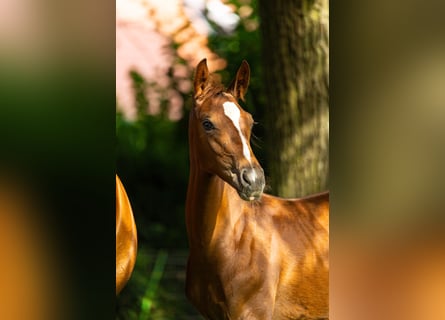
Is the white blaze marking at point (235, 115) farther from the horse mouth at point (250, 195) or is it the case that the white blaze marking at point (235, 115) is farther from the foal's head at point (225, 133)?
the horse mouth at point (250, 195)

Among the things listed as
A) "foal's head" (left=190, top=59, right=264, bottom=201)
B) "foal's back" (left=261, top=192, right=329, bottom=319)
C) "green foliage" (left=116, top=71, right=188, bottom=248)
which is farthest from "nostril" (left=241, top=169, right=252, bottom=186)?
"green foliage" (left=116, top=71, right=188, bottom=248)

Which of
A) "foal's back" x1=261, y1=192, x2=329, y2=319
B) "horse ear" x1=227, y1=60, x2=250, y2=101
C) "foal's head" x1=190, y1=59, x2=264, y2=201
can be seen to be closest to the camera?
"foal's head" x1=190, y1=59, x2=264, y2=201

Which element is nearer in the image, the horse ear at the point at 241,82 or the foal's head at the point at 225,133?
the foal's head at the point at 225,133

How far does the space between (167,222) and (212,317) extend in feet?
2.25

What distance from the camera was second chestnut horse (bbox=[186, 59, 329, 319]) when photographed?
4379 millimetres

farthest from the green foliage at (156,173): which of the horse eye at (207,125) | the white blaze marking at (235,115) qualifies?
the white blaze marking at (235,115)

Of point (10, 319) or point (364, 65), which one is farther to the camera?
point (364, 65)

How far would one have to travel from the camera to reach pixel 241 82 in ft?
14.7

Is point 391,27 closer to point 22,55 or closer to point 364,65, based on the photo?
point 364,65

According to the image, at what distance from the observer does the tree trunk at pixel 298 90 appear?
4.55 m

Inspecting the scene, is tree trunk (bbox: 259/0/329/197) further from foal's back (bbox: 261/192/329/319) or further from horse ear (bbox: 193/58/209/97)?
horse ear (bbox: 193/58/209/97)

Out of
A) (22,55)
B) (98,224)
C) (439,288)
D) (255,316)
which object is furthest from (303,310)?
(22,55)

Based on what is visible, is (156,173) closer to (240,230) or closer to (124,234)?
(124,234)

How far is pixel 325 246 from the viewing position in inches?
182
